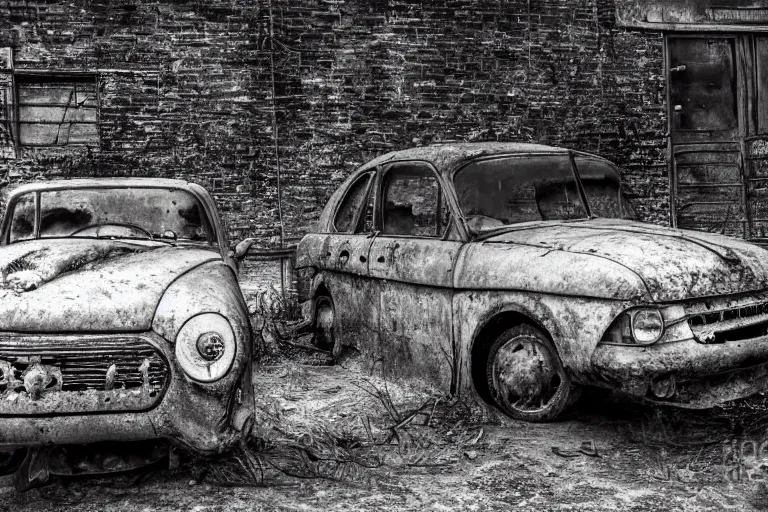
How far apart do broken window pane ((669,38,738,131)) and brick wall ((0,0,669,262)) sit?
0.42 m

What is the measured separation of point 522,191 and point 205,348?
2.50m

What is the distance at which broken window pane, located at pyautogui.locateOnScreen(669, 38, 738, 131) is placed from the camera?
1000 centimetres

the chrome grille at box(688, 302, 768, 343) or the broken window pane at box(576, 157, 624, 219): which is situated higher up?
the broken window pane at box(576, 157, 624, 219)

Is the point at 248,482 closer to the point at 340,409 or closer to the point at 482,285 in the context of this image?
the point at 340,409

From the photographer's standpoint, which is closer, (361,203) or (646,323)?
(646,323)

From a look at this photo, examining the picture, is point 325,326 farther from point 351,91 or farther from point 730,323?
point 351,91

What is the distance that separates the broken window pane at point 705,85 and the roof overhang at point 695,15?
0.69 feet

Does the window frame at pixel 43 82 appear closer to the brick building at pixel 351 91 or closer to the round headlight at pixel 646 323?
the brick building at pixel 351 91

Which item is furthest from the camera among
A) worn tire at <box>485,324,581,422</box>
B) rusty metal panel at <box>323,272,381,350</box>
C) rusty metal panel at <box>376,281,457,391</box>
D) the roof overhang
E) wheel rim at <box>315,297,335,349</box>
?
the roof overhang

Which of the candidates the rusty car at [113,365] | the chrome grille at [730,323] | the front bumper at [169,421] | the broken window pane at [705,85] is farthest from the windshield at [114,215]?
the broken window pane at [705,85]

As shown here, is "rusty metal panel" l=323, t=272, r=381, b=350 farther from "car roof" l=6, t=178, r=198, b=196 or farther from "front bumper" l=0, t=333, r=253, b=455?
"front bumper" l=0, t=333, r=253, b=455

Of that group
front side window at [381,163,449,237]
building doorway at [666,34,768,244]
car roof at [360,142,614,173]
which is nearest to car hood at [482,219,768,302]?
front side window at [381,163,449,237]

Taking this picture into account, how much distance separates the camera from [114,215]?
15.9 feet

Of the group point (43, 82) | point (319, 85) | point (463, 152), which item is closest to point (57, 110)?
point (43, 82)
